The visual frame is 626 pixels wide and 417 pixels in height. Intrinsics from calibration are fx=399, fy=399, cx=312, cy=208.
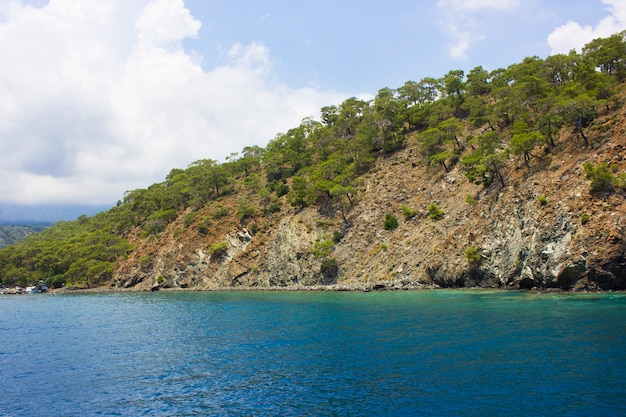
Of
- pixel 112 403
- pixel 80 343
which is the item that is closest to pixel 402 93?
pixel 80 343

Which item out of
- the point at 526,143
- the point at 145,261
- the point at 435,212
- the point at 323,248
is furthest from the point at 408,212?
the point at 145,261

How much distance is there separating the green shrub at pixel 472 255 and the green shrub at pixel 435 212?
13.4 meters

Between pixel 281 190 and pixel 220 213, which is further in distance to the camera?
pixel 281 190

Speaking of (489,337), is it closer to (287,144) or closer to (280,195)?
(280,195)

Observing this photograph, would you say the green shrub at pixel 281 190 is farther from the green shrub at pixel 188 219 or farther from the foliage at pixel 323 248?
the foliage at pixel 323 248

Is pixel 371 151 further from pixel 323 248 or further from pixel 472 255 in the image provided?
pixel 472 255

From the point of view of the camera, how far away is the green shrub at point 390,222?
3250 inches

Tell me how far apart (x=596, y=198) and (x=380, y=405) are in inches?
1855

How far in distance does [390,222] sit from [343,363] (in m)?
57.9

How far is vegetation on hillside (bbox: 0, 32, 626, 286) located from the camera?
68.7 meters

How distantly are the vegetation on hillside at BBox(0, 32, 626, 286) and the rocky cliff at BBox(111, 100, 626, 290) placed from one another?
6.49ft

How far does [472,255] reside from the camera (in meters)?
62.2

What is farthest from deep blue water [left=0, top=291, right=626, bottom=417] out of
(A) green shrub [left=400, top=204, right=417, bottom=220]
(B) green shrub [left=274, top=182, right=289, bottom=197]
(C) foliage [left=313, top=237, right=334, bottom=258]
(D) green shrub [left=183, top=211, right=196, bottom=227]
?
(D) green shrub [left=183, top=211, right=196, bottom=227]

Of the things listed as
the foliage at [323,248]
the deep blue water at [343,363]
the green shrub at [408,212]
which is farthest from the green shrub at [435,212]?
the deep blue water at [343,363]
